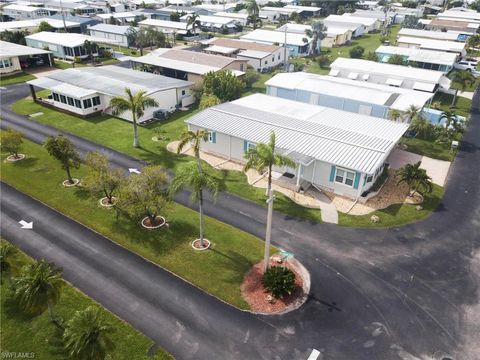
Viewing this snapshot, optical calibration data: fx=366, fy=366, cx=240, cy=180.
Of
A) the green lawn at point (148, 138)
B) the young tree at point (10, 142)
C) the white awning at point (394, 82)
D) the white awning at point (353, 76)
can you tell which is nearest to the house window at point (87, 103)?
the green lawn at point (148, 138)

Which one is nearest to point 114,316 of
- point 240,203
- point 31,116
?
point 240,203

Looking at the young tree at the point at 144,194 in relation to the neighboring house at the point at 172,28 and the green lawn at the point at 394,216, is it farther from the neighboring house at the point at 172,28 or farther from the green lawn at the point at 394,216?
the neighboring house at the point at 172,28

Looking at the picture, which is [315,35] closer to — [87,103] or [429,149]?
[429,149]

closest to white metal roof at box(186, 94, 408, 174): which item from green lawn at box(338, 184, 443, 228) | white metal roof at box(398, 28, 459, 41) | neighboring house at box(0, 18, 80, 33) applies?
green lawn at box(338, 184, 443, 228)

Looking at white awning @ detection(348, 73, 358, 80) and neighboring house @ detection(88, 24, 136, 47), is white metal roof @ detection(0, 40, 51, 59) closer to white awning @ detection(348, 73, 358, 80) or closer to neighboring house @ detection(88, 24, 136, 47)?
neighboring house @ detection(88, 24, 136, 47)

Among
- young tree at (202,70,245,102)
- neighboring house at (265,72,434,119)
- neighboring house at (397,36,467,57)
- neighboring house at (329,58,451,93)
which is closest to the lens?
neighboring house at (265,72,434,119)

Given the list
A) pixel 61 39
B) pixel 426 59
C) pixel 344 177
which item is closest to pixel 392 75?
pixel 426 59
